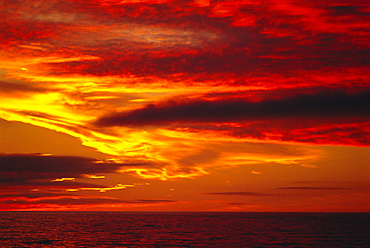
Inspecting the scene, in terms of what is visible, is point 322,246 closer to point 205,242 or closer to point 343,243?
point 343,243

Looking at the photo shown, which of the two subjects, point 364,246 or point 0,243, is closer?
point 364,246

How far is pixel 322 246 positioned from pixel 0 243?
157 ft

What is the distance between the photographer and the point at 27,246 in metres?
65.7

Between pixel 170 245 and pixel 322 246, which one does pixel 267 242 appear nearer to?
pixel 322 246

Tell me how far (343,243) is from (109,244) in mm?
34729

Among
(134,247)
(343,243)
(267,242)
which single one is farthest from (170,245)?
(343,243)

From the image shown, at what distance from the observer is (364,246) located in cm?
6450

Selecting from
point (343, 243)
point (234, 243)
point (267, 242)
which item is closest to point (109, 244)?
point (234, 243)

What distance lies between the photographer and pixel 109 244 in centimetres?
6669

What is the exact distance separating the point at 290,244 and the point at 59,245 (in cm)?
3348

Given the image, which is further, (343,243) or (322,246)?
(343,243)

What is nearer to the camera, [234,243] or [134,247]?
[134,247]

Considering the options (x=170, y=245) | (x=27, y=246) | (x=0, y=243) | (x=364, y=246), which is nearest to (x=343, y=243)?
(x=364, y=246)

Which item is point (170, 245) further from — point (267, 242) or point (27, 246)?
point (27, 246)
